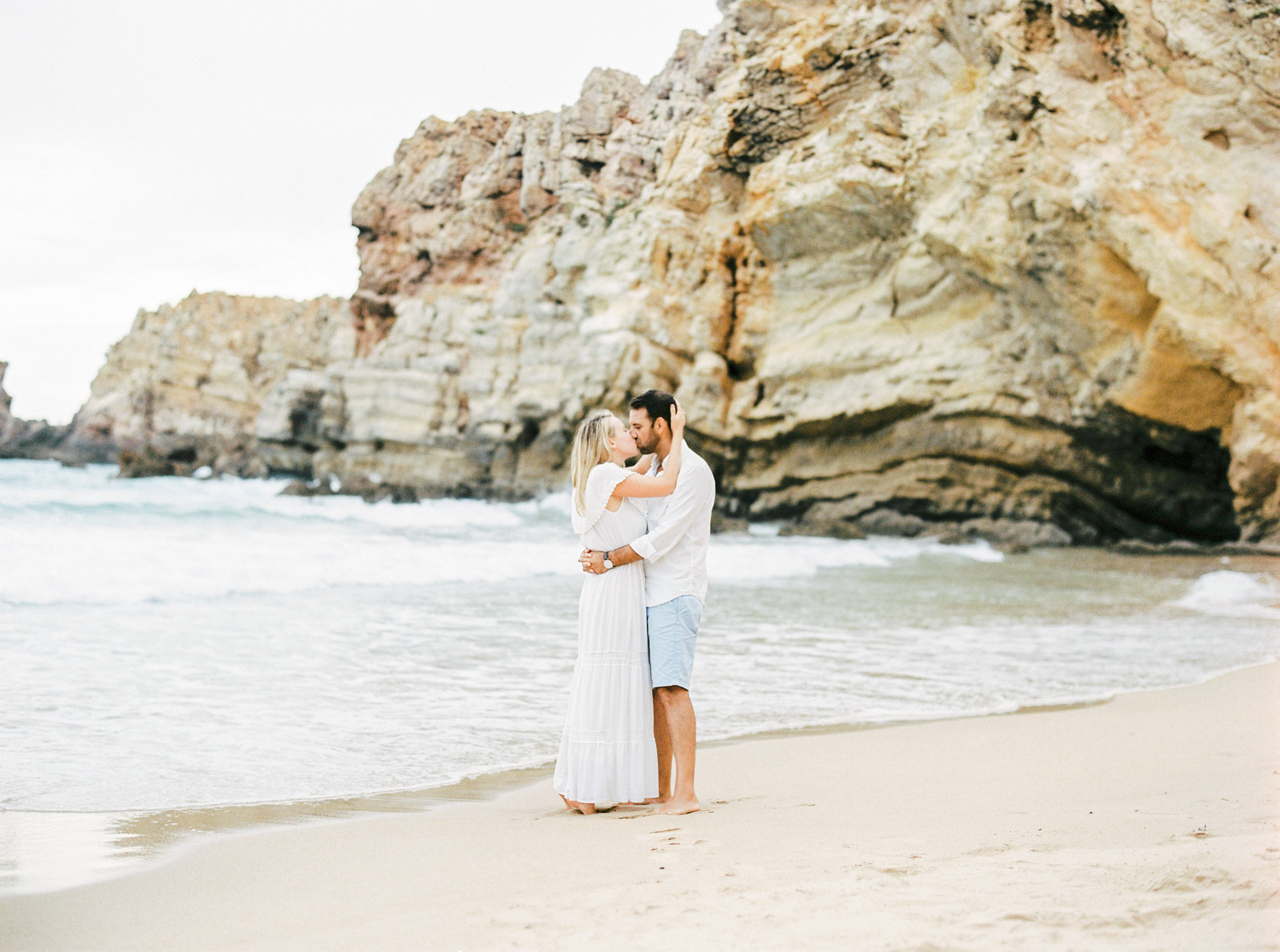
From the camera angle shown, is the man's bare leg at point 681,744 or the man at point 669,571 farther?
the man at point 669,571

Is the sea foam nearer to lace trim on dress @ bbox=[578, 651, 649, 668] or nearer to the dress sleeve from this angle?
lace trim on dress @ bbox=[578, 651, 649, 668]

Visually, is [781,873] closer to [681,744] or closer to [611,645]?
[681,744]

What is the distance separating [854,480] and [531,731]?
18.5 meters

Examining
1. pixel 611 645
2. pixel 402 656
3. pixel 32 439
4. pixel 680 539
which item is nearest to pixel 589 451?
pixel 680 539

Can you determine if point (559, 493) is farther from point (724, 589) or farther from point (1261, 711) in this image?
point (1261, 711)

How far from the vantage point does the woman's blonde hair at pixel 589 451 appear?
12.3 ft

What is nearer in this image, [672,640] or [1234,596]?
[672,640]

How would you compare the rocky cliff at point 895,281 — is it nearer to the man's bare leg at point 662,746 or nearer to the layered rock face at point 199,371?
the man's bare leg at point 662,746

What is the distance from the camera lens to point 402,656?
23.0 feet

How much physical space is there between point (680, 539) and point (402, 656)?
3950 mm

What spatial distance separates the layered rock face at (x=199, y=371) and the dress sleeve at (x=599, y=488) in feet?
169

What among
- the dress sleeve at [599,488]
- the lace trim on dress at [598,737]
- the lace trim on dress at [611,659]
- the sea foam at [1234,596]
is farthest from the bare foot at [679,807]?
the sea foam at [1234,596]

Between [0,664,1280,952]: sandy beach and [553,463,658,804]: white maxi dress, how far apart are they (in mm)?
151

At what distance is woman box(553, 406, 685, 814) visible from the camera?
3613 mm
